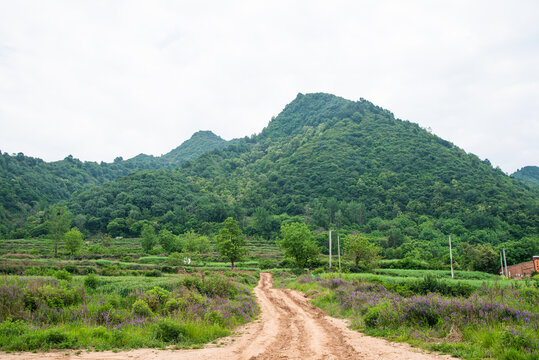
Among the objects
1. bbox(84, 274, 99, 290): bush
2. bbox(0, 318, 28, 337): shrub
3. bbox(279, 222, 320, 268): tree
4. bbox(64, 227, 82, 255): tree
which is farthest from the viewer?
bbox(64, 227, 82, 255): tree

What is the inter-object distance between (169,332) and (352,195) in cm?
12669

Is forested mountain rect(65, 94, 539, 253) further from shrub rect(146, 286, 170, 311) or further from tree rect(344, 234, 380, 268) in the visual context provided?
shrub rect(146, 286, 170, 311)

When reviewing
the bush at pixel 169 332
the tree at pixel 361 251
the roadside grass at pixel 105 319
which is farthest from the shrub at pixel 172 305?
the tree at pixel 361 251

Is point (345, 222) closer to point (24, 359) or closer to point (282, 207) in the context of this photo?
point (282, 207)

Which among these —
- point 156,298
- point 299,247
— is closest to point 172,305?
point 156,298

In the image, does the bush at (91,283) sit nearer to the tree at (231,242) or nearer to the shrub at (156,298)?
the shrub at (156,298)

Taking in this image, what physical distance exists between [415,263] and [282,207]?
81.5 metres

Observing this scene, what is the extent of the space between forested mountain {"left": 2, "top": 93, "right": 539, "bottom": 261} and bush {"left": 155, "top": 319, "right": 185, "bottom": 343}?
68.8 meters

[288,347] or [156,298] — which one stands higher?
[156,298]

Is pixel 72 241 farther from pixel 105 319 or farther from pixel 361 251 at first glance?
pixel 105 319

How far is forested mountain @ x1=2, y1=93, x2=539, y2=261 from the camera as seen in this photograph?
94.0 m

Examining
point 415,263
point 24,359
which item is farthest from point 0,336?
point 415,263

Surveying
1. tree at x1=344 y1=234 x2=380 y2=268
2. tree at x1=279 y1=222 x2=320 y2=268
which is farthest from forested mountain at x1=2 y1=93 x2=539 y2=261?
tree at x1=279 y1=222 x2=320 y2=268

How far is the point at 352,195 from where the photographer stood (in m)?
130
